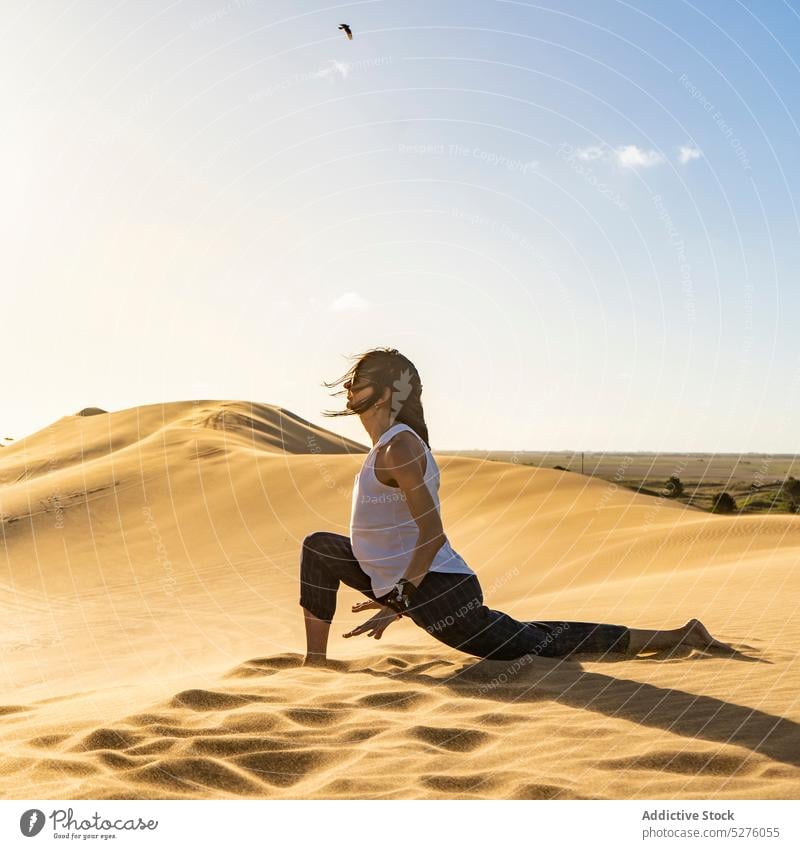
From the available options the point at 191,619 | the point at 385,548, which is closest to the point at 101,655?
the point at 191,619

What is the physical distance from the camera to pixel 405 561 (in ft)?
16.0

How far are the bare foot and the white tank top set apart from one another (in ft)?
5.31

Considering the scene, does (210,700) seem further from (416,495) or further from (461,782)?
(461,782)

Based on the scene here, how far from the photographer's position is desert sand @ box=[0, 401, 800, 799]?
3.47 m

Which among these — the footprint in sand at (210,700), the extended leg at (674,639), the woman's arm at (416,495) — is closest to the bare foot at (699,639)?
the extended leg at (674,639)

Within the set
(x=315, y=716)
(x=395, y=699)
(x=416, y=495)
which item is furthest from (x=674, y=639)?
(x=315, y=716)

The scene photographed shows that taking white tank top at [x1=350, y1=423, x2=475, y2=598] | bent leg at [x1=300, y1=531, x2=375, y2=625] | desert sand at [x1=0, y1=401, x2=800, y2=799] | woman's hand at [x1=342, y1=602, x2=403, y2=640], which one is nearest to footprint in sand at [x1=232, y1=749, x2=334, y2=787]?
desert sand at [x1=0, y1=401, x2=800, y2=799]

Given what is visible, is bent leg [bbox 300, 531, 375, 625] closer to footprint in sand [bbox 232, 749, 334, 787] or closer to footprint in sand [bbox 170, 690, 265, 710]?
footprint in sand [bbox 170, 690, 265, 710]

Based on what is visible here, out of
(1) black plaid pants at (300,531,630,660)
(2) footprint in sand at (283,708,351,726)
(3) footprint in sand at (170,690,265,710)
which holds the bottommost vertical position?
(2) footprint in sand at (283,708,351,726)

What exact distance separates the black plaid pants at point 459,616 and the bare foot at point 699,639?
0.43 meters

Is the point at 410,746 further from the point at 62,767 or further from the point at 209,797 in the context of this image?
the point at 62,767

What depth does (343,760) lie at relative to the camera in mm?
3607

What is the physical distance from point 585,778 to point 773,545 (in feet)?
33.5

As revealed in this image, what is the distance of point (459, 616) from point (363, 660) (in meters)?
1.29
